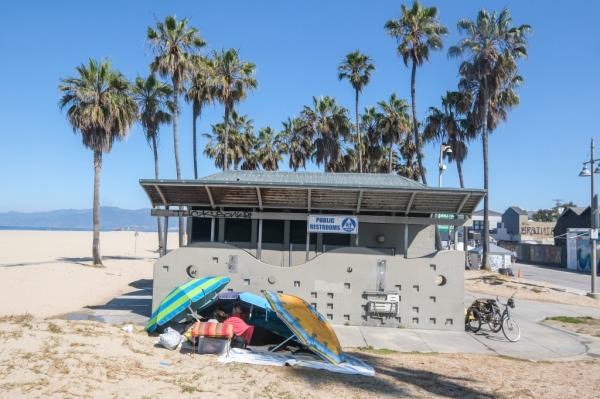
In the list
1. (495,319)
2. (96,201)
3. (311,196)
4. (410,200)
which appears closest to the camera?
(495,319)

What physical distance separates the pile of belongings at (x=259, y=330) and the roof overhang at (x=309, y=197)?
151 inches

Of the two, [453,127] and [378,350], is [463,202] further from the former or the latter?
[453,127]

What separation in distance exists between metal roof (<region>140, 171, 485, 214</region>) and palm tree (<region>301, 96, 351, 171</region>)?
94.9 ft

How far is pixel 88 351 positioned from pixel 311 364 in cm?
378

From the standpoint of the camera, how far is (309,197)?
14852mm

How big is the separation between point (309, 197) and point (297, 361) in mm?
6690

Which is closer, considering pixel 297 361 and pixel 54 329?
pixel 297 361

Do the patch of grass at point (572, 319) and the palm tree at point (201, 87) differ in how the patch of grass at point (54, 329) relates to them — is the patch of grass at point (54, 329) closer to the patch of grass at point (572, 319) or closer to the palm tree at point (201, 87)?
the patch of grass at point (572, 319)

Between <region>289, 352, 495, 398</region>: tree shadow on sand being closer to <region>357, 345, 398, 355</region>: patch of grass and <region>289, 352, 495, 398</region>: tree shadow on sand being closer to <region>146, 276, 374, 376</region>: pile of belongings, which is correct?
<region>146, 276, 374, 376</region>: pile of belongings

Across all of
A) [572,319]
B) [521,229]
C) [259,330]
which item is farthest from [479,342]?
[521,229]

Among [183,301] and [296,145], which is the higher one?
[296,145]

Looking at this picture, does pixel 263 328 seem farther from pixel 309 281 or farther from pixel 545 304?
pixel 545 304

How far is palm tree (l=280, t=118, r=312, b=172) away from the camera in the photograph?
47.2 meters

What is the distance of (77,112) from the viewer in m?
27.9
